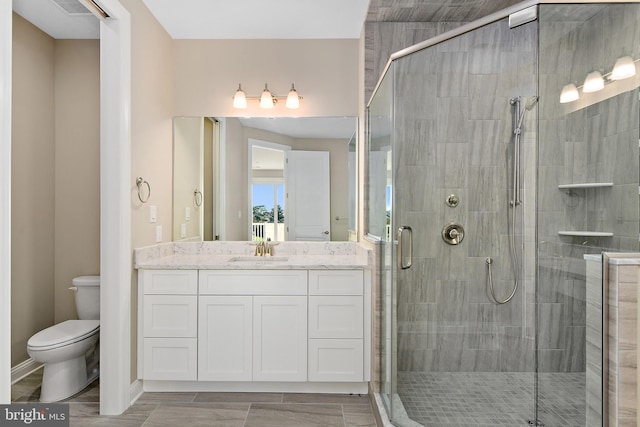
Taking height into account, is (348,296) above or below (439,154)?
below

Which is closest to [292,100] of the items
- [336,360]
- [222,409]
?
[336,360]

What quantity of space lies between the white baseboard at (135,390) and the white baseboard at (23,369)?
0.93 m

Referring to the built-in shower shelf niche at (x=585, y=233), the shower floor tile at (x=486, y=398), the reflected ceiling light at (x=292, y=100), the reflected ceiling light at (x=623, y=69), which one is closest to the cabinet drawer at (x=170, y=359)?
the shower floor tile at (x=486, y=398)

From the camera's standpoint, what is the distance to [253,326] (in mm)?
2561

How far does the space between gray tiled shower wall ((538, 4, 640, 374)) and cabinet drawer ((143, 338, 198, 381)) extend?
79.0 inches

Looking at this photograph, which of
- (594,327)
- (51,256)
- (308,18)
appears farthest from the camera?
(51,256)

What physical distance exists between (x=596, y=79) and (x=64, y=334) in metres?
3.17

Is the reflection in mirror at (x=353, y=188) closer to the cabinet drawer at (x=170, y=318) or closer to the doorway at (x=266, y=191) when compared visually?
the doorway at (x=266, y=191)

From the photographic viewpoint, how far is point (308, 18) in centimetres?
277

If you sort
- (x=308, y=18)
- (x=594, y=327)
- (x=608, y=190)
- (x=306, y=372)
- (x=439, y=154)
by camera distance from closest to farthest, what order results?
(x=594, y=327) → (x=608, y=190) → (x=439, y=154) → (x=306, y=372) → (x=308, y=18)

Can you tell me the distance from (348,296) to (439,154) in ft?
3.50

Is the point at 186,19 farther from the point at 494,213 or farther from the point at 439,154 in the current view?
the point at 494,213

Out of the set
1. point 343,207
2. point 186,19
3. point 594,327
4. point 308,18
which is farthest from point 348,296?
point 186,19

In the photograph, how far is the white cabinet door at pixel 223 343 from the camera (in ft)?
8.38
